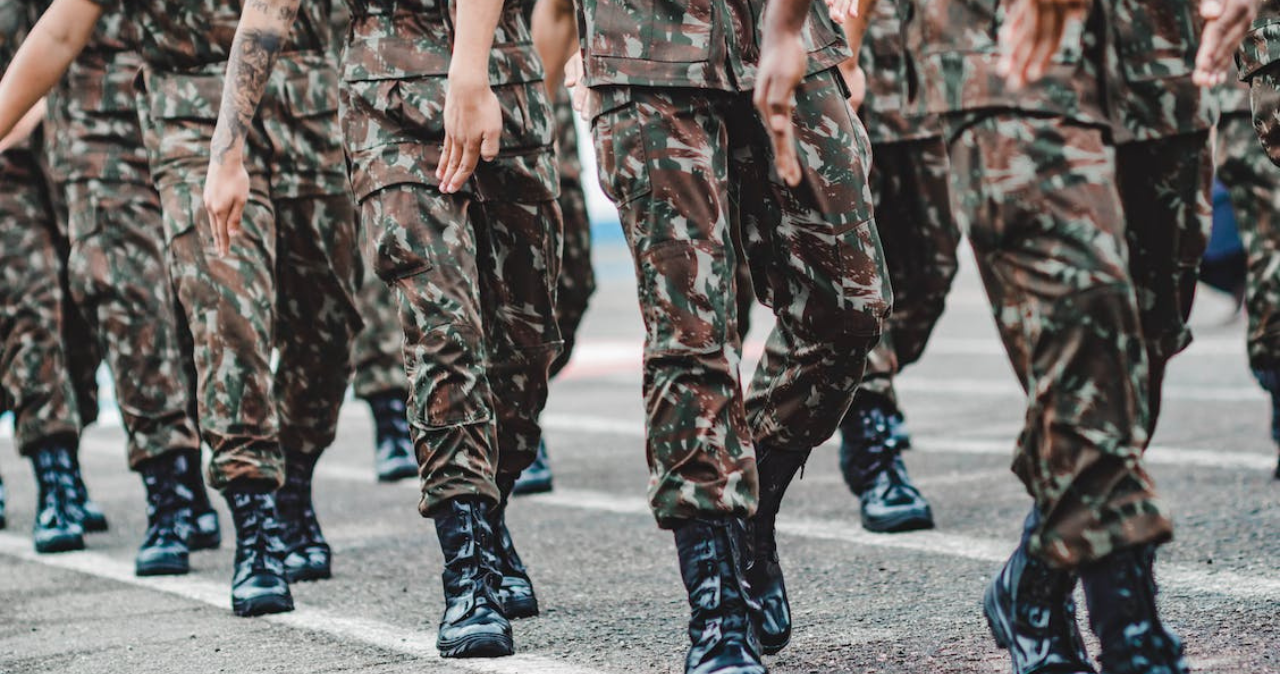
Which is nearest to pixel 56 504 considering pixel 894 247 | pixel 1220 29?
pixel 894 247

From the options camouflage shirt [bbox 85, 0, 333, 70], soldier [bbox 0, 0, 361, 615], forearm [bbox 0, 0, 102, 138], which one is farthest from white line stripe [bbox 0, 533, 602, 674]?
camouflage shirt [bbox 85, 0, 333, 70]

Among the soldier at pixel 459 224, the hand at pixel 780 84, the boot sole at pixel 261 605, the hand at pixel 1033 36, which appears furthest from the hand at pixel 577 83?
the boot sole at pixel 261 605

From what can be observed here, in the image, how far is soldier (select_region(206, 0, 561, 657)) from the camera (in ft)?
12.7

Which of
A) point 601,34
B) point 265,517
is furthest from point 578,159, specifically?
point 601,34

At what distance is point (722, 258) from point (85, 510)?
350 centimetres

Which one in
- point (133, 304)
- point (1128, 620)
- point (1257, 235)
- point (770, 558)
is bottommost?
point (770, 558)

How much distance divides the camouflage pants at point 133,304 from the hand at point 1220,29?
3501 mm

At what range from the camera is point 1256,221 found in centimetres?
558

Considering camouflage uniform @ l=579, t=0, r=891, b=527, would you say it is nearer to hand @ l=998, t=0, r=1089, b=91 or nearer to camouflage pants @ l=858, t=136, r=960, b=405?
hand @ l=998, t=0, r=1089, b=91

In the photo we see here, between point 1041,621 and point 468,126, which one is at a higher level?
point 468,126

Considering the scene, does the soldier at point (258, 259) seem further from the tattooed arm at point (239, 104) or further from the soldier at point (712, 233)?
the soldier at point (712, 233)

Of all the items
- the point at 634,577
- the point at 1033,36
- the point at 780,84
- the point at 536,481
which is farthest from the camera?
the point at 536,481

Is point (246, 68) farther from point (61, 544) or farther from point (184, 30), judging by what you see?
point (61, 544)

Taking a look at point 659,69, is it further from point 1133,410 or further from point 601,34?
point 1133,410
